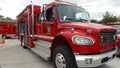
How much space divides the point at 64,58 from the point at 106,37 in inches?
56.6

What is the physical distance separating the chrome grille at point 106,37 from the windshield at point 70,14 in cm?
130

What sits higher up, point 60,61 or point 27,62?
point 60,61

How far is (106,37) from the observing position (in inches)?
205

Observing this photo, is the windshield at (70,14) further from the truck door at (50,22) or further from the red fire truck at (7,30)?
the red fire truck at (7,30)

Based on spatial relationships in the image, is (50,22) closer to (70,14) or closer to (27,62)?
(70,14)

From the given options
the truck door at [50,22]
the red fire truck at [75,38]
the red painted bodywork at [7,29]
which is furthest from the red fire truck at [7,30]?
the truck door at [50,22]

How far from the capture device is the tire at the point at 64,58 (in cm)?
500


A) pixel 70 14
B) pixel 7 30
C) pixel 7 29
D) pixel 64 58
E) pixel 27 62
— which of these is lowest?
pixel 27 62

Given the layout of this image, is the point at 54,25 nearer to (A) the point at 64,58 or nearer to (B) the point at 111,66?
(A) the point at 64,58

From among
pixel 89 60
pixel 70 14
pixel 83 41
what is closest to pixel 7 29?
pixel 70 14

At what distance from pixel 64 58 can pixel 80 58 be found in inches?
25.7

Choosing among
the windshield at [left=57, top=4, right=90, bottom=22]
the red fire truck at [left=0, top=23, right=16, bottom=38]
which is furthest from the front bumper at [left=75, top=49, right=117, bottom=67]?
the red fire truck at [left=0, top=23, right=16, bottom=38]

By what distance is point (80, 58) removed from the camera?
15.4ft

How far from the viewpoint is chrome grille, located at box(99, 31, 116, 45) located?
4973 millimetres
